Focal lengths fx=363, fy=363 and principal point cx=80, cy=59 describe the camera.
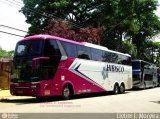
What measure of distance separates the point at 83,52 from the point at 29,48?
457 cm

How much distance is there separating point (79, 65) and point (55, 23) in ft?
43.7

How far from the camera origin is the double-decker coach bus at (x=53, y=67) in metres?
19.0

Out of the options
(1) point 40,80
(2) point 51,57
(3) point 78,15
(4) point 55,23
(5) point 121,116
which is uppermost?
(3) point 78,15

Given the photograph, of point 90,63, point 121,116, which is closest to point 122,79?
point 90,63

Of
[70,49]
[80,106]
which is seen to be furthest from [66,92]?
[80,106]

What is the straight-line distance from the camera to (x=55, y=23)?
35.0 m

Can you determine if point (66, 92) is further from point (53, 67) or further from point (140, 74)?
point (140, 74)

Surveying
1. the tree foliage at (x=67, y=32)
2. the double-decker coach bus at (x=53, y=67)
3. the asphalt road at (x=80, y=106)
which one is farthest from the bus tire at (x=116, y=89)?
the asphalt road at (x=80, y=106)

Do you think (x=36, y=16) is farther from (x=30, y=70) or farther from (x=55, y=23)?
(x=30, y=70)

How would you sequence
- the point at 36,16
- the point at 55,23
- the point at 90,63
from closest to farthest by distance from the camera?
the point at 90,63 → the point at 55,23 → the point at 36,16

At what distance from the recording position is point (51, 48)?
64.3 feet

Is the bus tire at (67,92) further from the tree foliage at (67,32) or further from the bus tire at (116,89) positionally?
the tree foliage at (67,32)

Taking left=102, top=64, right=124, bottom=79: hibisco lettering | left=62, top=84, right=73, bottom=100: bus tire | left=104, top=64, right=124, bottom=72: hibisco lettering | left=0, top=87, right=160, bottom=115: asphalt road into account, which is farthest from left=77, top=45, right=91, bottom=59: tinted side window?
left=0, top=87, right=160, bottom=115: asphalt road

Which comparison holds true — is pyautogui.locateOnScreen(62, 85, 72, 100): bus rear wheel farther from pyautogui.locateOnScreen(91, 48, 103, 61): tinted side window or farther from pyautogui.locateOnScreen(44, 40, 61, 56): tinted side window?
pyautogui.locateOnScreen(91, 48, 103, 61): tinted side window
